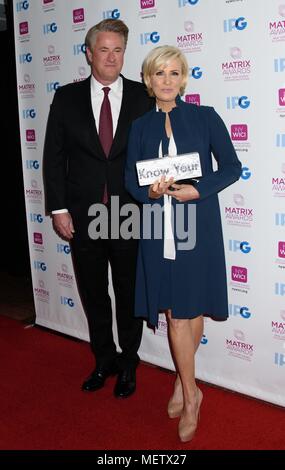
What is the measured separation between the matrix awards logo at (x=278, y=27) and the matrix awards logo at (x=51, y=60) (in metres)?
1.39

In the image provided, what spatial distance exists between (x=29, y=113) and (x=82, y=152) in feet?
3.47

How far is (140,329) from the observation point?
2.71 metres

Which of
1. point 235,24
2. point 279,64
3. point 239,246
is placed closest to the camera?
point 279,64

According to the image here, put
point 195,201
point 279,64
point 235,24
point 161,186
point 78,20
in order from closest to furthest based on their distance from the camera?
1. point 161,186
2. point 195,201
3. point 279,64
4. point 235,24
5. point 78,20

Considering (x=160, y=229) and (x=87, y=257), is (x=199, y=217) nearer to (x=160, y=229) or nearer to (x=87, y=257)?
(x=160, y=229)

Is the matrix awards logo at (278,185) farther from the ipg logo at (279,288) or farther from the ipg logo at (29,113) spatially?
the ipg logo at (29,113)

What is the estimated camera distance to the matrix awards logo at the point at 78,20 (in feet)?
9.41

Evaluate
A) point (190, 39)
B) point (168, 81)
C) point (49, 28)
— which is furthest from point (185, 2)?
point (49, 28)

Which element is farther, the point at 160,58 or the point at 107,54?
the point at 107,54

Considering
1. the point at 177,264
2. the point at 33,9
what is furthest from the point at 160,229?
the point at 33,9

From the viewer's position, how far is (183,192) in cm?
198

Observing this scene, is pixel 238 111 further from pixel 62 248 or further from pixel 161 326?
pixel 62 248
